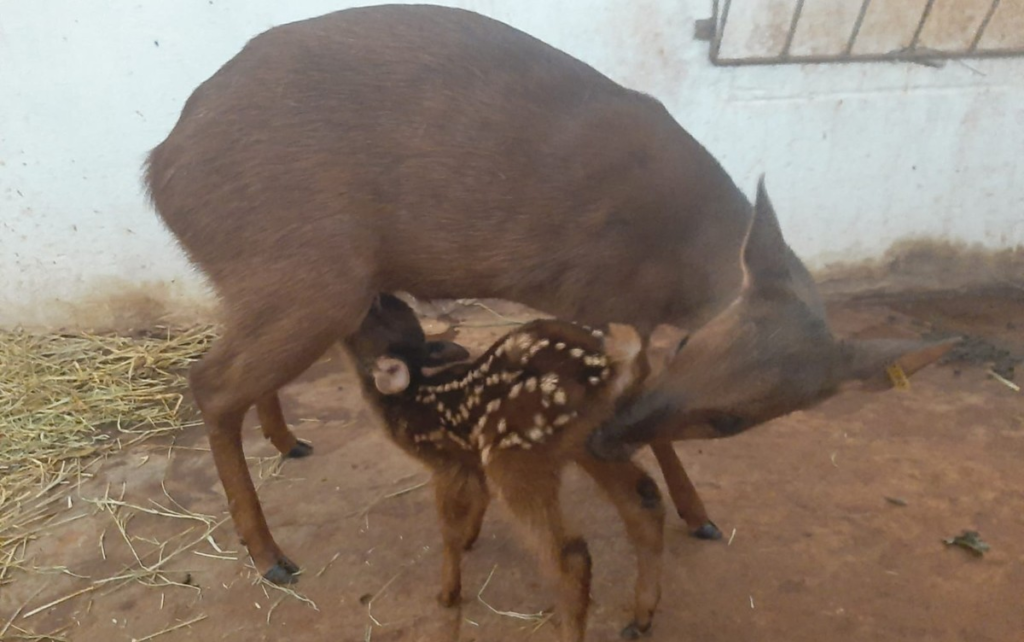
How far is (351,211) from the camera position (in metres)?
2.06

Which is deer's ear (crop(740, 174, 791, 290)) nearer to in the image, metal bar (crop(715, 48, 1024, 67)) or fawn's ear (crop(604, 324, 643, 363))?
fawn's ear (crop(604, 324, 643, 363))

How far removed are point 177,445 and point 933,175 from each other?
3348 millimetres

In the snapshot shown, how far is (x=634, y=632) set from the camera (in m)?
2.06

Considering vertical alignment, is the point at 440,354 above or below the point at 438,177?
below

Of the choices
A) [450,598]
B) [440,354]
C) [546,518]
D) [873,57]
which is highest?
[873,57]

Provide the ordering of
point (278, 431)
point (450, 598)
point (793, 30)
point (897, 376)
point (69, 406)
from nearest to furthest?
point (897, 376) → point (450, 598) → point (278, 431) → point (69, 406) → point (793, 30)

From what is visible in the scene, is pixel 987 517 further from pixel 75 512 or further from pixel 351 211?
pixel 75 512

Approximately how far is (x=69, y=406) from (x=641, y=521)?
2.26 meters

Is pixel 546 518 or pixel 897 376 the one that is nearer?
pixel 897 376

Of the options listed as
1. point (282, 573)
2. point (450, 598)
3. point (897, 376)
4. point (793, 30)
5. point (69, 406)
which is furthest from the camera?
point (793, 30)

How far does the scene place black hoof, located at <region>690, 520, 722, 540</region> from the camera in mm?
2396

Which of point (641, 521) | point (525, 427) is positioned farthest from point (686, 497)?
point (525, 427)

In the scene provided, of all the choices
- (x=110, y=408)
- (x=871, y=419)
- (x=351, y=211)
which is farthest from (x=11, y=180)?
(x=871, y=419)

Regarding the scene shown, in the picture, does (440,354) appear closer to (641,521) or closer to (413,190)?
(413,190)
